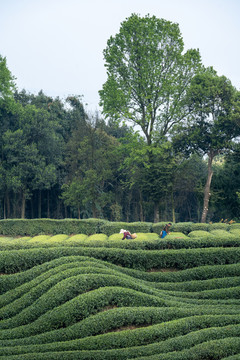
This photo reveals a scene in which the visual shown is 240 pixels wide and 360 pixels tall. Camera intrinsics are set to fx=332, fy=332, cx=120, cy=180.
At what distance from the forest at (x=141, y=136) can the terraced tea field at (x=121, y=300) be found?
14.4 m

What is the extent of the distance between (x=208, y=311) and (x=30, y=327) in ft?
13.9

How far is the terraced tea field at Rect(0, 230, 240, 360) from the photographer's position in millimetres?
6824

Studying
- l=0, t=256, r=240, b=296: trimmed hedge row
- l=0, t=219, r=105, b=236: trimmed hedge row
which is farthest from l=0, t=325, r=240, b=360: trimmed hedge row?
l=0, t=219, r=105, b=236: trimmed hedge row

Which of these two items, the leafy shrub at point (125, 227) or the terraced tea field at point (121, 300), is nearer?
the terraced tea field at point (121, 300)

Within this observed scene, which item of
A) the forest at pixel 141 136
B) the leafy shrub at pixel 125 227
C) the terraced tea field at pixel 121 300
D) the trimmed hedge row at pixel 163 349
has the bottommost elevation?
the trimmed hedge row at pixel 163 349

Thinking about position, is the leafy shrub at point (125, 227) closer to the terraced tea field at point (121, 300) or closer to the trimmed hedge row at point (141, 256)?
the terraced tea field at point (121, 300)

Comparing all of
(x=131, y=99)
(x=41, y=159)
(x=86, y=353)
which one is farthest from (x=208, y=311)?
(x=41, y=159)

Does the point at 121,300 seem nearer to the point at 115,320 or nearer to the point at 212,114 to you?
the point at 115,320

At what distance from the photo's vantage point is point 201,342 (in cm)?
686

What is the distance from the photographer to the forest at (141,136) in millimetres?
25250

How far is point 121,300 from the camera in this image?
8227 mm

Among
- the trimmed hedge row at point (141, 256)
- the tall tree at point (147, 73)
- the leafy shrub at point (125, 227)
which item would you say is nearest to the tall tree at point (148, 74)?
the tall tree at point (147, 73)

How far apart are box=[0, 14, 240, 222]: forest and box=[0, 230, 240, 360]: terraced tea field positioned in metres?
14.4

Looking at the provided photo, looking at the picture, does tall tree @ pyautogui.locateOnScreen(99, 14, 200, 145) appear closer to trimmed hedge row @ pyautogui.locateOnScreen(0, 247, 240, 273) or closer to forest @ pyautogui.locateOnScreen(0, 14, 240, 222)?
forest @ pyautogui.locateOnScreen(0, 14, 240, 222)
